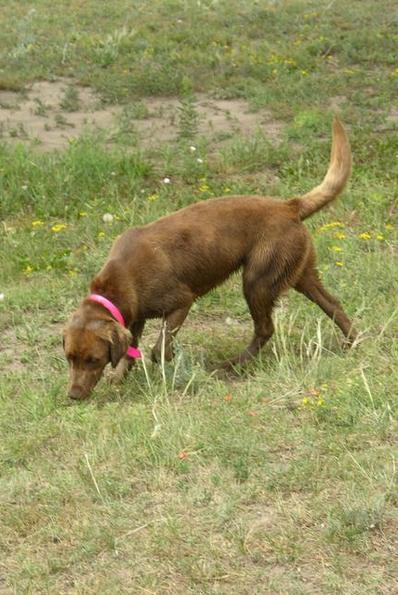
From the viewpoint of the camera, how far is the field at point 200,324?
4.62m

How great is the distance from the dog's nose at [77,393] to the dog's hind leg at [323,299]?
164 cm

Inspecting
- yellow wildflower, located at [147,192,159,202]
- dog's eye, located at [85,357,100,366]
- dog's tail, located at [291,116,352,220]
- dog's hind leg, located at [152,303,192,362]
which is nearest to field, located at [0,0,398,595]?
yellow wildflower, located at [147,192,159,202]

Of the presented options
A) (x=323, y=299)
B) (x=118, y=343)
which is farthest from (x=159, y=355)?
(x=323, y=299)

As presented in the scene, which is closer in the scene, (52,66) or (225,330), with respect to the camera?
(225,330)

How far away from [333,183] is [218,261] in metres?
0.91

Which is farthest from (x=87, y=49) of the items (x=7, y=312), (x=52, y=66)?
(x=7, y=312)

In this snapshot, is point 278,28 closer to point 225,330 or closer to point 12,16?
point 12,16

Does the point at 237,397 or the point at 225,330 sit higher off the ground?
the point at 237,397

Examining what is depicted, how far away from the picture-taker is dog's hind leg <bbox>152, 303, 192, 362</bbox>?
22.9 ft

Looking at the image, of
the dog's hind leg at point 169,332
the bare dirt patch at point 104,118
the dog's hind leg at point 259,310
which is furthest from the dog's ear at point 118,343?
the bare dirt patch at point 104,118

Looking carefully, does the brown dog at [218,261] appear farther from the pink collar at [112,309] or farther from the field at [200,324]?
the field at [200,324]

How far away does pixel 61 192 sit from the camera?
34.4 feet

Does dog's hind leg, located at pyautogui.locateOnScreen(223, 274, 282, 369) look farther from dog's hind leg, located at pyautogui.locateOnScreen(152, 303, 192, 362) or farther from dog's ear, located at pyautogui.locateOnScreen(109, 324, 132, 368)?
dog's ear, located at pyautogui.locateOnScreen(109, 324, 132, 368)

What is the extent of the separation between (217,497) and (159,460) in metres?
0.47
